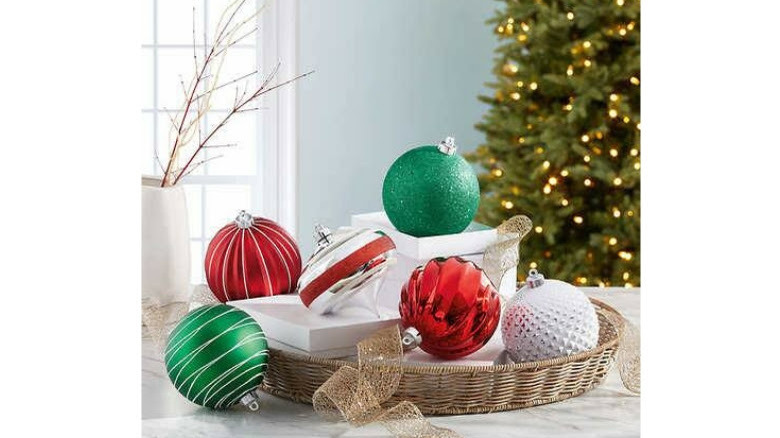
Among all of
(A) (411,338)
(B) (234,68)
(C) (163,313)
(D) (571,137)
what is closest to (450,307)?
(A) (411,338)

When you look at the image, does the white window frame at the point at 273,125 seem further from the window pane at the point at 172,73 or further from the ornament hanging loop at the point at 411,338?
the ornament hanging loop at the point at 411,338

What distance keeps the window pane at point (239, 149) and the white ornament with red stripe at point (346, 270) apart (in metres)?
3.10

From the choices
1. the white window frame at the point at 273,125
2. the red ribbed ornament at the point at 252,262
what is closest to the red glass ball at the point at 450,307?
the red ribbed ornament at the point at 252,262

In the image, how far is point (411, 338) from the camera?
105cm

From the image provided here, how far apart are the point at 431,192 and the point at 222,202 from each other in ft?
10.2

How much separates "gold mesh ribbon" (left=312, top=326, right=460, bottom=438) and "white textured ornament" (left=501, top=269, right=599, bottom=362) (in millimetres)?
139

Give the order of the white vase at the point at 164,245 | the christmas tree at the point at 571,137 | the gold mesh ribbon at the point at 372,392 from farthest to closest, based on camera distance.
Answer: the christmas tree at the point at 571,137 < the white vase at the point at 164,245 < the gold mesh ribbon at the point at 372,392

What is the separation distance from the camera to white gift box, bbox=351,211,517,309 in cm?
121

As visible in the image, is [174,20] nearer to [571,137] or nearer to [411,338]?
[571,137]

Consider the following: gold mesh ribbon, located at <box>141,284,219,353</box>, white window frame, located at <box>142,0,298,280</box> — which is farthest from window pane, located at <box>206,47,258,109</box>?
gold mesh ribbon, located at <box>141,284,219,353</box>

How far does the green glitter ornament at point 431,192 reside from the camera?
4.00 ft
